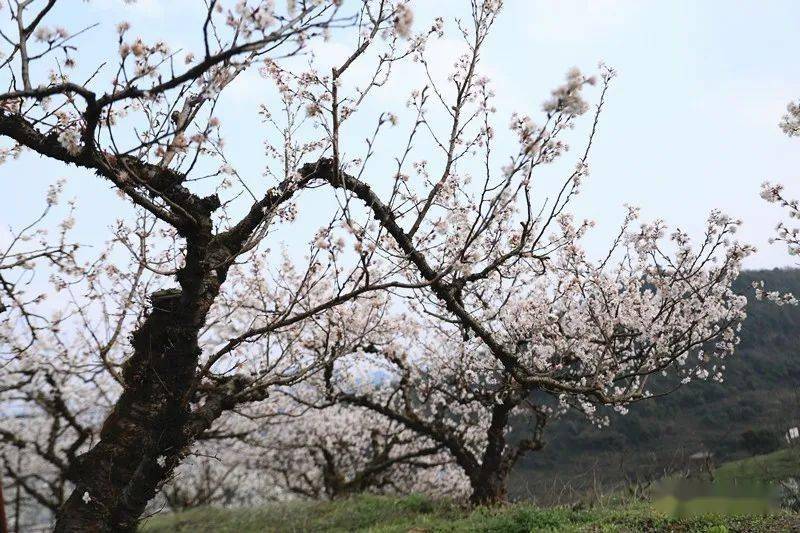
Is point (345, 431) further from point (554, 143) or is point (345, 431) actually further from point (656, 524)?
point (554, 143)

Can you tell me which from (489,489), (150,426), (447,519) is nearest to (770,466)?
(489,489)

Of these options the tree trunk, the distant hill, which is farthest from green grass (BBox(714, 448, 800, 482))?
the tree trunk

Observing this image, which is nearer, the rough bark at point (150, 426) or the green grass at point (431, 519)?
the rough bark at point (150, 426)

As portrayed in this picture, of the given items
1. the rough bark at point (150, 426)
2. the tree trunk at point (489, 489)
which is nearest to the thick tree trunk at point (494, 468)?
the tree trunk at point (489, 489)

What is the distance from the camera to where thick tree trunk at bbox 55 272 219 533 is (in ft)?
16.8

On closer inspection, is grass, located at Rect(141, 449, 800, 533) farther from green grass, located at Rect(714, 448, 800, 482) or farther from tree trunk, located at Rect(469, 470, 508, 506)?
green grass, located at Rect(714, 448, 800, 482)

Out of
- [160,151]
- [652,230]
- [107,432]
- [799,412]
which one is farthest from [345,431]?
[799,412]

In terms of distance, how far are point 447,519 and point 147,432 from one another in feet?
23.2

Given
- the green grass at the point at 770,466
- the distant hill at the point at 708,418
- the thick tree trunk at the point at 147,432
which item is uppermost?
the thick tree trunk at the point at 147,432

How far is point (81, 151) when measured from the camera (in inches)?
160

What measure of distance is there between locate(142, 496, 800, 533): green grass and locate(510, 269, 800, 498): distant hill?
23660mm

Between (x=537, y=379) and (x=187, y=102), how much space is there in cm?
356

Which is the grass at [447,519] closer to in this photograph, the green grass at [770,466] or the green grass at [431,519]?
the green grass at [431,519]

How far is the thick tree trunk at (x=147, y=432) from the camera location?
5.12 m
